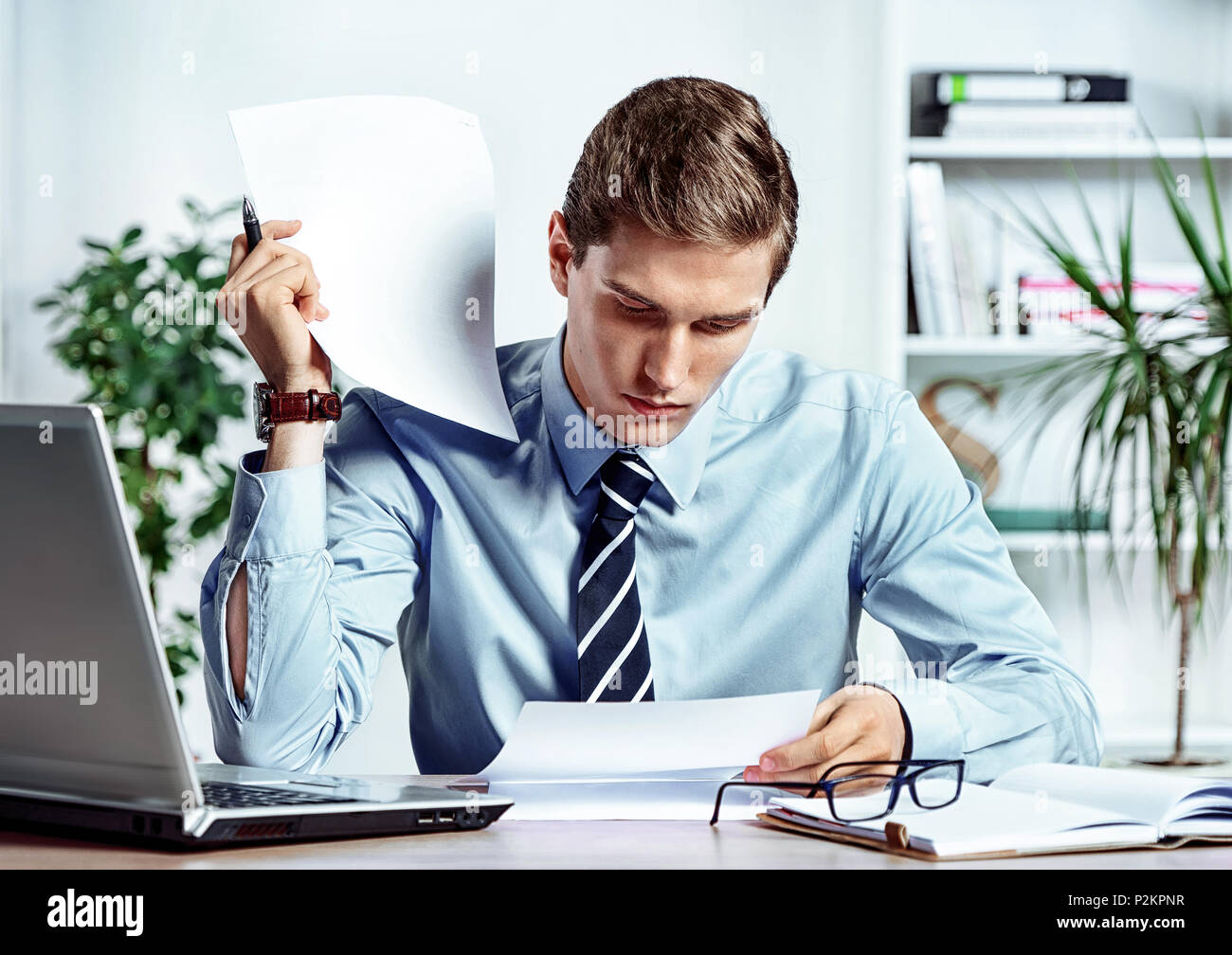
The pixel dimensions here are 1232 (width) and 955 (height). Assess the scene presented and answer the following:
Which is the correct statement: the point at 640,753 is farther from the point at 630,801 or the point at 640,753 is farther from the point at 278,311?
the point at 278,311

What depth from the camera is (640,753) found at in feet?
2.81

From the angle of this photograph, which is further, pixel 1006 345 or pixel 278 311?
pixel 1006 345

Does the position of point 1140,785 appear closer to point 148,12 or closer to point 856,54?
point 856,54

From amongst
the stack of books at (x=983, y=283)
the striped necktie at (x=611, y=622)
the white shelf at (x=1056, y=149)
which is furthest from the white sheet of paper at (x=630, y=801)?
the white shelf at (x=1056, y=149)

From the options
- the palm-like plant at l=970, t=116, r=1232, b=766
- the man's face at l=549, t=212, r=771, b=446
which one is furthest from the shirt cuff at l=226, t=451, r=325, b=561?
the palm-like plant at l=970, t=116, r=1232, b=766

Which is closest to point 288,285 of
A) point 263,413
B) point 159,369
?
point 263,413

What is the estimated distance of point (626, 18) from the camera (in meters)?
2.76

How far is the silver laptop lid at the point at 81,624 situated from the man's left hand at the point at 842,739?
429mm

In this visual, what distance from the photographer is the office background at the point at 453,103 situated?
106 inches

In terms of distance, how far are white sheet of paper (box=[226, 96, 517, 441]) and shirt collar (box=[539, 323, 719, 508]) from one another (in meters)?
0.07

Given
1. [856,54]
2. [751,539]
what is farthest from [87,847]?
[856,54]

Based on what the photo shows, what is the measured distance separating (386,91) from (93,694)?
7.61ft

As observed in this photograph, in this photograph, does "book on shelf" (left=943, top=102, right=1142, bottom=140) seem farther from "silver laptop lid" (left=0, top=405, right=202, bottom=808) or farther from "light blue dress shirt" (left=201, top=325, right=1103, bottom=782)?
"silver laptop lid" (left=0, top=405, right=202, bottom=808)

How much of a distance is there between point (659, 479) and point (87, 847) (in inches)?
31.5
